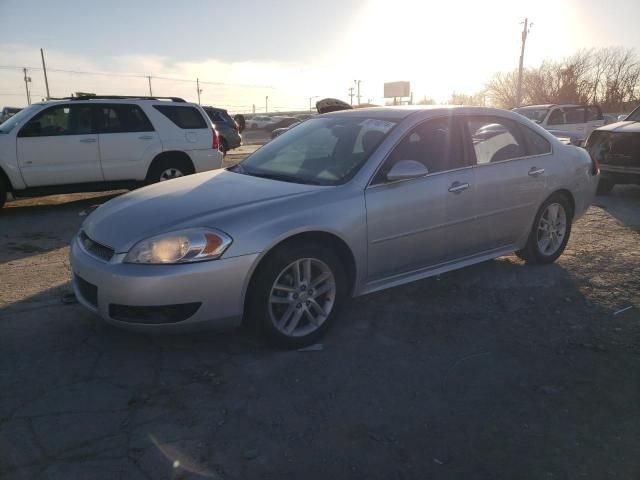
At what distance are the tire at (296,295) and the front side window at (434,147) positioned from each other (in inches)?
34.9

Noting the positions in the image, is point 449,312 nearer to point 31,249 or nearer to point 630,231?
point 630,231

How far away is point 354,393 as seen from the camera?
2.89 m

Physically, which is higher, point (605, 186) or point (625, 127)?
point (625, 127)

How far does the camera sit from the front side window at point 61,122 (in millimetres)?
→ 7613

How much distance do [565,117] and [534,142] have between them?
10.5 m

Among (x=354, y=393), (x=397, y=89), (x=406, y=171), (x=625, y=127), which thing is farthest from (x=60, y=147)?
(x=397, y=89)

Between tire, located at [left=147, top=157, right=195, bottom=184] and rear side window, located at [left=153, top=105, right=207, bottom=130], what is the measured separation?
1.96ft

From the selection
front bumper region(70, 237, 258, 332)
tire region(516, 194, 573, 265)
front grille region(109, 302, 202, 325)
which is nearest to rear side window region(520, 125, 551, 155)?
tire region(516, 194, 573, 265)

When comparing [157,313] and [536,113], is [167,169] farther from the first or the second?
[536,113]

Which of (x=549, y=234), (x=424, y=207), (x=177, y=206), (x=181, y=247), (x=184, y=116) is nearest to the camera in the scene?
(x=181, y=247)

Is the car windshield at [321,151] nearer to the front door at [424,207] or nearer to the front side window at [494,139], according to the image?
the front door at [424,207]

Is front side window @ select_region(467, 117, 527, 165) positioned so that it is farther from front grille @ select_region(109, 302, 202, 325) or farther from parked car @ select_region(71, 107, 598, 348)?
front grille @ select_region(109, 302, 202, 325)

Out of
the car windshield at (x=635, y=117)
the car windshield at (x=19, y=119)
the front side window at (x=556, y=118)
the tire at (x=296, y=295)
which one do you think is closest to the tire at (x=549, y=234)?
the tire at (x=296, y=295)

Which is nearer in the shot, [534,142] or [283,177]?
[283,177]
